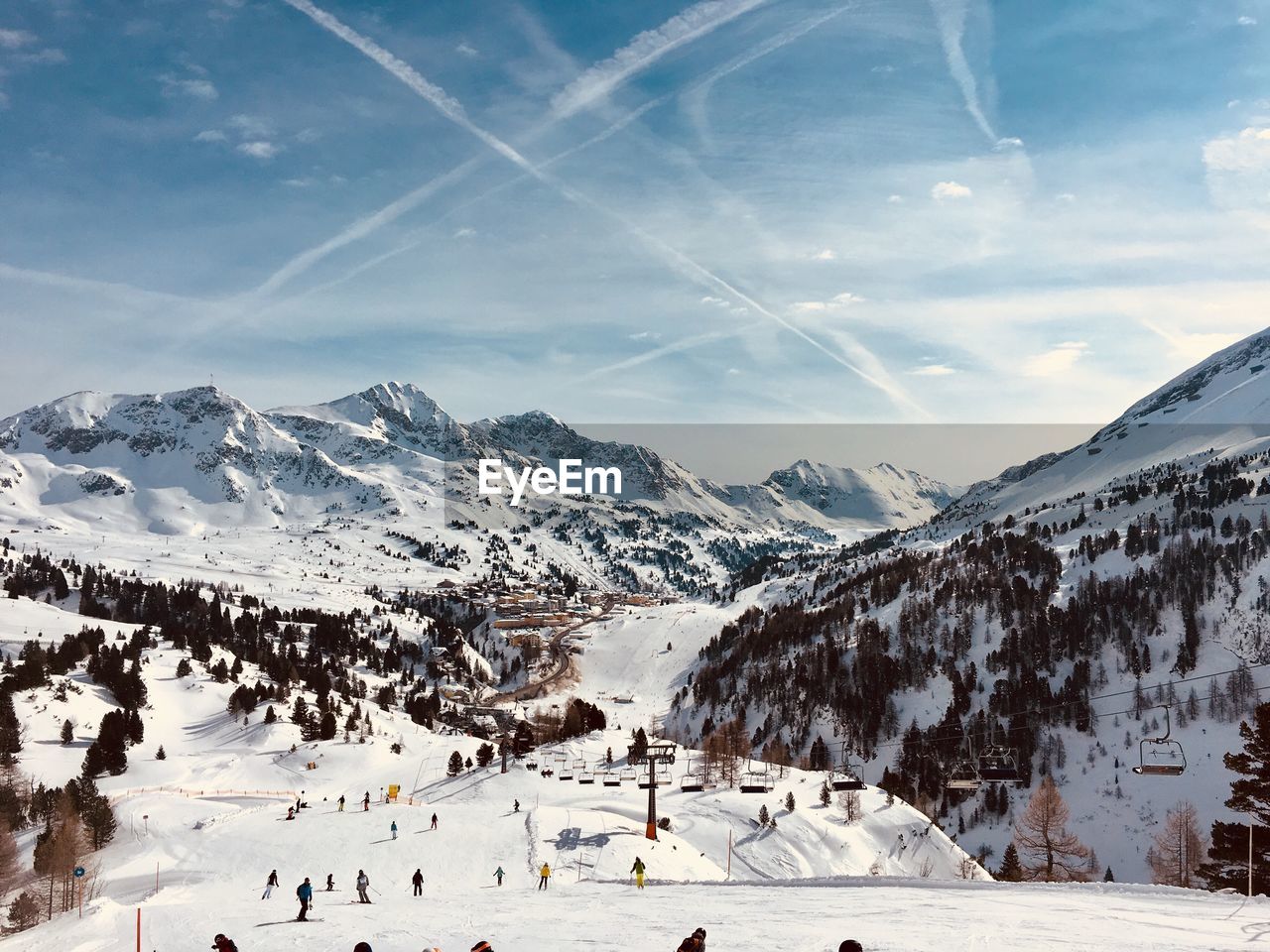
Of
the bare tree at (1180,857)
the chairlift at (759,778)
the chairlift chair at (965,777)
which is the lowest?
the bare tree at (1180,857)

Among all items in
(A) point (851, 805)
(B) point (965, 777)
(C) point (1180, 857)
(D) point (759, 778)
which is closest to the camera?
(B) point (965, 777)

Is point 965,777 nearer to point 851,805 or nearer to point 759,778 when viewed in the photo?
point 851,805

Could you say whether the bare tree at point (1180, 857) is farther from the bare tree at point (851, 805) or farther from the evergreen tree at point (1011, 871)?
the bare tree at point (851, 805)

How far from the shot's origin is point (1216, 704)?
5778 inches

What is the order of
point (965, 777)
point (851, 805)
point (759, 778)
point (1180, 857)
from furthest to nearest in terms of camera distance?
point (759, 778)
point (851, 805)
point (1180, 857)
point (965, 777)

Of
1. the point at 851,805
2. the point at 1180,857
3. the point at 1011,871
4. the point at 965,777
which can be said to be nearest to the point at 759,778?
the point at 851,805

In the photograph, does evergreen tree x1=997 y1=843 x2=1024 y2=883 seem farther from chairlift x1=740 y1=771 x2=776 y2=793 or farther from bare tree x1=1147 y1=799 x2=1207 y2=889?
chairlift x1=740 y1=771 x2=776 y2=793

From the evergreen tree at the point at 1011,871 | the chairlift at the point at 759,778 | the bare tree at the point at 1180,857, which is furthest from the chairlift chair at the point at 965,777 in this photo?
the chairlift at the point at 759,778

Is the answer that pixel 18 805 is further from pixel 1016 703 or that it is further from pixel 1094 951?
pixel 1016 703

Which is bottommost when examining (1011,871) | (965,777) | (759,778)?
(1011,871)

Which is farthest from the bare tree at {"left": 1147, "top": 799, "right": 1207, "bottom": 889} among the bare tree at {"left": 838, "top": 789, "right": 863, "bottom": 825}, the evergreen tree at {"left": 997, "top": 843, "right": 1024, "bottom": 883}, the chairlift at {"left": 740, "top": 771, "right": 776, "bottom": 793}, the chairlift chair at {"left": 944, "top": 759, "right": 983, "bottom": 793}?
the chairlift chair at {"left": 944, "top": 759, "right": 983, "bottom": 793}

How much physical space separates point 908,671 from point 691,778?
101603 mm

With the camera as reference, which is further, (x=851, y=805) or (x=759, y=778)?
(x=759, y=778)

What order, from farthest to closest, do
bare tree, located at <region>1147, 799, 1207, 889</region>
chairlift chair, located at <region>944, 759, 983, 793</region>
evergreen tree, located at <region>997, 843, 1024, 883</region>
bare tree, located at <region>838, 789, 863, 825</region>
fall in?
bare tree, located at <region>838, 789, 863, 825</region> → bare tree, located at <region>1147, 799, 1207, 889</region> → evergreen tree, located at <region>997, 843, 1024, 883</region> → chairlift chair, located at <region>944, 759, 983, 793</region>
